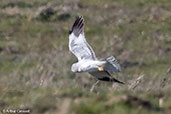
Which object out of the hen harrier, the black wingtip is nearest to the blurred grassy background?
the hen harrier

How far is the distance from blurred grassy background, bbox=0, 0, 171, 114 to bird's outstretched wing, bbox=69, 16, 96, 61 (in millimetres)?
541

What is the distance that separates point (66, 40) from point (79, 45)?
8.13 m

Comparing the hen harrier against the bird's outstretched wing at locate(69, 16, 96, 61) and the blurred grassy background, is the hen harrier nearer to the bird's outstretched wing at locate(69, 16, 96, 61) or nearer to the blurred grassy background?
the bird's outstretched wing at locate(69, 16, 96, 61)

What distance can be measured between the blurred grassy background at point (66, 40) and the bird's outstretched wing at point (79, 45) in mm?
541

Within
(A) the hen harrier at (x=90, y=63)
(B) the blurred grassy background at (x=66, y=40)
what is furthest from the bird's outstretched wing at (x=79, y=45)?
(B) the blurred grassy background at (x=66, y=40)

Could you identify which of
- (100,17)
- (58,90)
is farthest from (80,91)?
(100,17)

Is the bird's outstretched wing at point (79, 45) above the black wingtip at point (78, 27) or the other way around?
the other way around

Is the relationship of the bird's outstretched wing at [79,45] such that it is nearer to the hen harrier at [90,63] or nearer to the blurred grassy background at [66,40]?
the hen harrier at [90,63]

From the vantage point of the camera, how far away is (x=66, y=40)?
61.0 ft

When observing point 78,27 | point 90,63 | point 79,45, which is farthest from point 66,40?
point 90,63

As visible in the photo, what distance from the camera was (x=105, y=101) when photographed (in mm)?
6215

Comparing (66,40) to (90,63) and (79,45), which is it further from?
(90,63)

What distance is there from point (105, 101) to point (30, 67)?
959 centimetres

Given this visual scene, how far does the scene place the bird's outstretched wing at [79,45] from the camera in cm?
998
